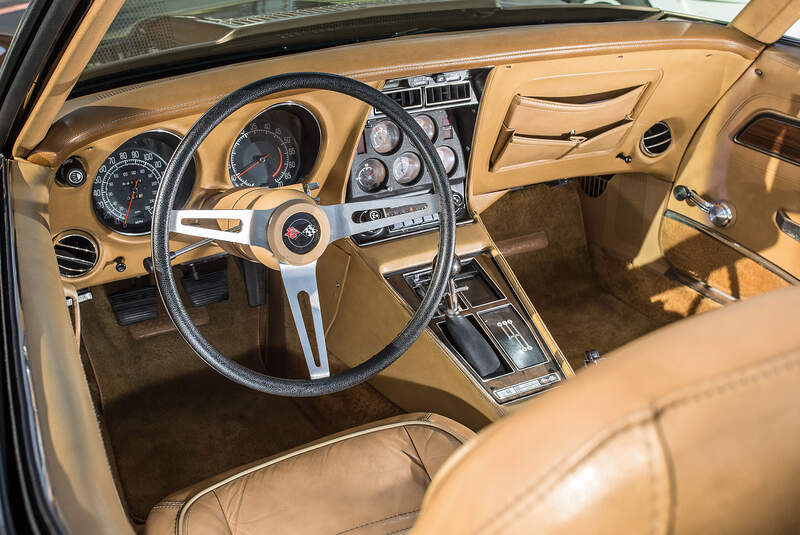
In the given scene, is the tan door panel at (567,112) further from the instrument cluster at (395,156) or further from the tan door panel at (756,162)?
the tan door panel at (756,162)

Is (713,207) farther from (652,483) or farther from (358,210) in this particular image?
(652,483)

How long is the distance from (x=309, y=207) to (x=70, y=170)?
574 millimetres

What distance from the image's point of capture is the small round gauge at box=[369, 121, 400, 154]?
6.77 ft

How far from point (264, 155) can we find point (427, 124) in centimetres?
51

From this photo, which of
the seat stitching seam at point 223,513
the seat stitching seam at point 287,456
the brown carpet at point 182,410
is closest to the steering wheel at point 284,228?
the seat stitching seam at point 287,456

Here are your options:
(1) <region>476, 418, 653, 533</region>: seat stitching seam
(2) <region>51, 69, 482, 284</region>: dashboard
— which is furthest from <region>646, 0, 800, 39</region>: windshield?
(1) <region>476, 418, 653, 533</region>: seat stitching seam

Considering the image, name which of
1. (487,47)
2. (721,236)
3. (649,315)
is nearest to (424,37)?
(487,47)

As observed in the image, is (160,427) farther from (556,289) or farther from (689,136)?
(689,136)

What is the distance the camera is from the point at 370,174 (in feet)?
7.00

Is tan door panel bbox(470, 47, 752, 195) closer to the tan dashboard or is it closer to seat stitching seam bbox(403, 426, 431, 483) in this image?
the tan dashboard

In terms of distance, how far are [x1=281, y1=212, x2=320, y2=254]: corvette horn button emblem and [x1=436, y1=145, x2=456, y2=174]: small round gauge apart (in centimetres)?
77

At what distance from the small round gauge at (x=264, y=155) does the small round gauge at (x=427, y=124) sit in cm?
38

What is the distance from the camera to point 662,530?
0.54 m

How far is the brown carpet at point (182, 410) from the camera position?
2256 millimetres
